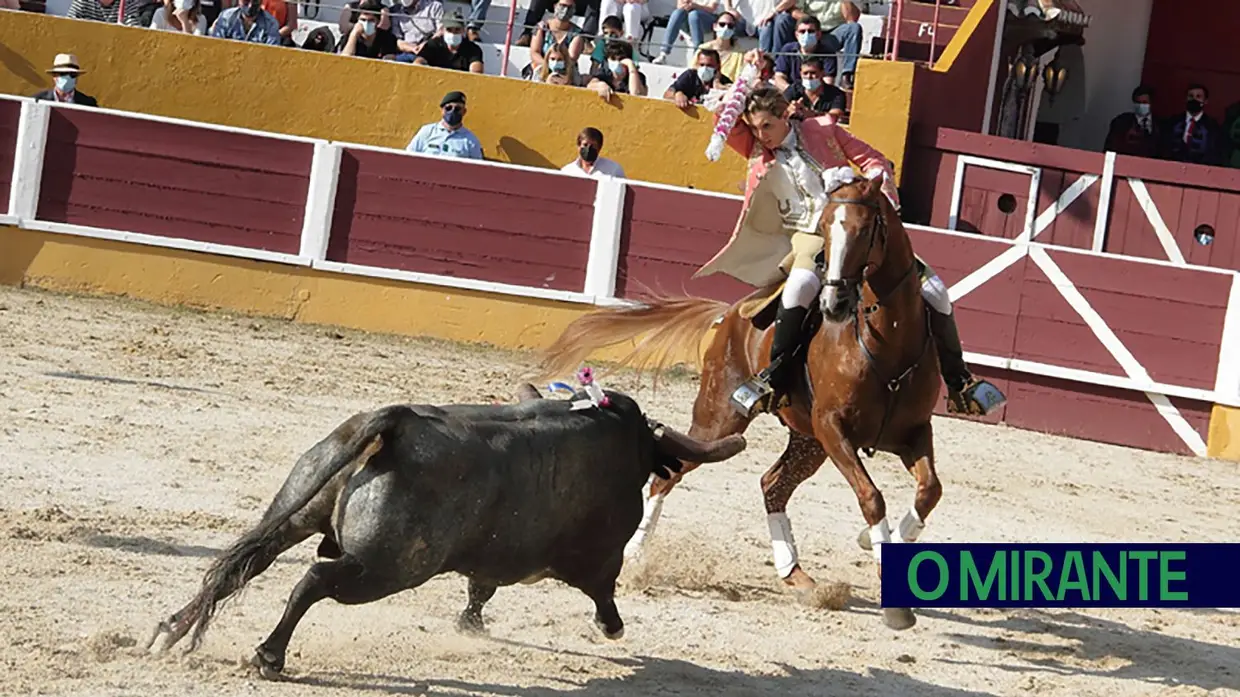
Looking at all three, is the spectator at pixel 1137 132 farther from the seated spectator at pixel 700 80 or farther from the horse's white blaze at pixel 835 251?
the horse's white blaze at pixel 835 251

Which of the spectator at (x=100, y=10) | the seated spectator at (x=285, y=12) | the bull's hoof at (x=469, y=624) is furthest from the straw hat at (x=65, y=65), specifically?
the bull's hoof at (x=469, y=624)

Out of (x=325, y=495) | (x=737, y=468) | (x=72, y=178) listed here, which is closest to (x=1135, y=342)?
(x=737, y=468)

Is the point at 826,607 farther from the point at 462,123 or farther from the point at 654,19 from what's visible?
the point at 654,19

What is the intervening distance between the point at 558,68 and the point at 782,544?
821 cm

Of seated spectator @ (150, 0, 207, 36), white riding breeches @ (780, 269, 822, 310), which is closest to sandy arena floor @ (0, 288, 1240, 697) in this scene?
white riding breeches @ (780, 269, 822, 310)

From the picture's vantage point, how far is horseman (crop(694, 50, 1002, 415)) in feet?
23.0

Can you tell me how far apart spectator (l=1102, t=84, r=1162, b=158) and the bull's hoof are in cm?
1123

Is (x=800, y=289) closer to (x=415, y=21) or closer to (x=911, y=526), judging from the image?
(x=911, y=526)

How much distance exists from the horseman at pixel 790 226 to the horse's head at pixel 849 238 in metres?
0.31


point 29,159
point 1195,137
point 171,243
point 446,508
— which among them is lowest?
point 446,508

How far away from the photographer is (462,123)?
14062 millimetres

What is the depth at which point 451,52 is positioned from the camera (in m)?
15.0

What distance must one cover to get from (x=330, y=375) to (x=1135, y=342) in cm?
500

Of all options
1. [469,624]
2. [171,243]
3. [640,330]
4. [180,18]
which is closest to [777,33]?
[180,18]
